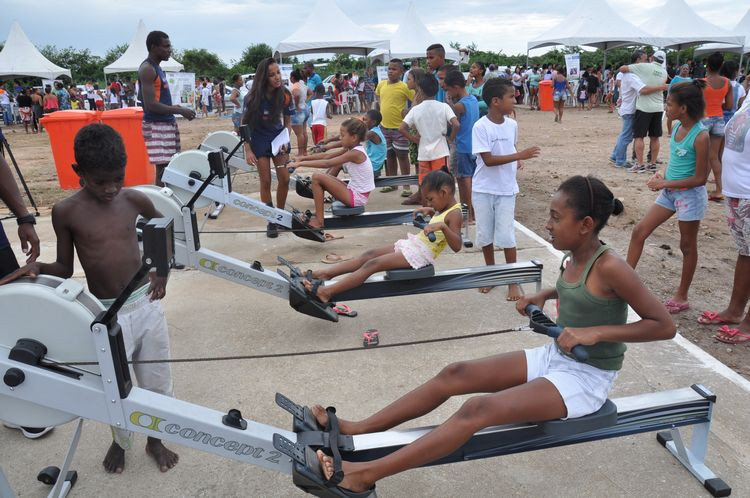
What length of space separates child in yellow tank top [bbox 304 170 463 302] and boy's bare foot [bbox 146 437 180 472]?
151 centimetres

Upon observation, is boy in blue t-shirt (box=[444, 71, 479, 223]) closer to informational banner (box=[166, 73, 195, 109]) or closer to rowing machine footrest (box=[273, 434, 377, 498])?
rowing machine footrest (box=[273, 434, 377, 498])

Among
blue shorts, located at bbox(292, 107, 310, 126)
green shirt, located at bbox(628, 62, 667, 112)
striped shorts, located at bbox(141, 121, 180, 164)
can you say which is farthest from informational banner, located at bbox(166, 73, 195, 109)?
green shirt, located at bbox(628, 62, 667, 112)

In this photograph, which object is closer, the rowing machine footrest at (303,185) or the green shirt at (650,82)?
the rowing machine footrest at (303,185)

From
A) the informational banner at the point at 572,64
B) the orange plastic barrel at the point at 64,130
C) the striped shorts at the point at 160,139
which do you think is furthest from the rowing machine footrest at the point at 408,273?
the informational banner at the point at 572,64

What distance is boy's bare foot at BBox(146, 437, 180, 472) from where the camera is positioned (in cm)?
279

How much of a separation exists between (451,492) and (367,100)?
2256 centimetres

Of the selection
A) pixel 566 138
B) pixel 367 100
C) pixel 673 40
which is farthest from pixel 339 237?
pixel 673 40

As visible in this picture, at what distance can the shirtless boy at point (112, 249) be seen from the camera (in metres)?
2.57

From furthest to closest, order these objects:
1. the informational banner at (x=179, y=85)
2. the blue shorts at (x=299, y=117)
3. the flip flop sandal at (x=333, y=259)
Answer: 1. the informational banner at (x=179, y=85)
2. the blue shorts at (x=299, y=117)
3. the flip flop sandal at (x=333, y=259)

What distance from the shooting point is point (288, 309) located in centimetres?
465

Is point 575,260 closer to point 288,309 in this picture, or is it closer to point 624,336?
point 624,336

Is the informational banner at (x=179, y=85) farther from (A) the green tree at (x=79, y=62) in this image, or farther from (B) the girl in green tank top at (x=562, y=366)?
(A) the green tree at (x=79, y=62)

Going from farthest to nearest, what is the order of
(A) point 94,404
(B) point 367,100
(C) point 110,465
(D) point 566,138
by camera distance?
(B) point 367,100 → (D) point 566,138 → (C) point 110,465 → (A) point 94,404

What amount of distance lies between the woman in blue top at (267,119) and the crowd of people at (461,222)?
2 cm
